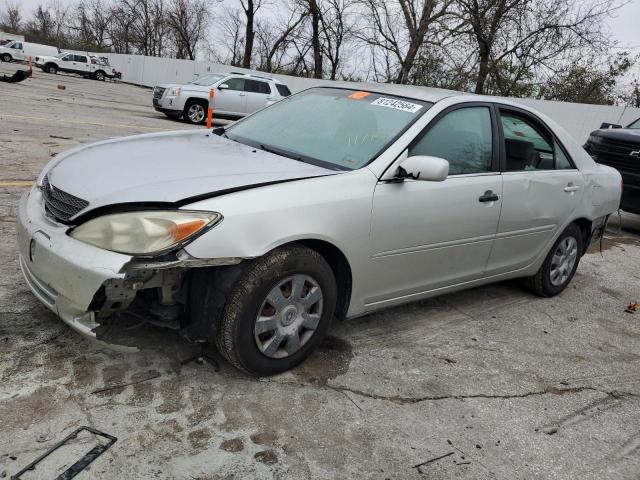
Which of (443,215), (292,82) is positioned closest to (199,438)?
(443,215)

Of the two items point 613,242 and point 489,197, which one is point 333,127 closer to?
point 489,197

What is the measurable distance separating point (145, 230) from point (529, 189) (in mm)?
2824

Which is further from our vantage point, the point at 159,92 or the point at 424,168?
the point at 159,92

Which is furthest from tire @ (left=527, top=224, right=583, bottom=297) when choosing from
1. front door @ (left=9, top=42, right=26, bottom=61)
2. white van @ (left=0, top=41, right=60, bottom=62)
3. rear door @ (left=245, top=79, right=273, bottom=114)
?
front door @ (left=9, top=42, right=26, bottom=61)

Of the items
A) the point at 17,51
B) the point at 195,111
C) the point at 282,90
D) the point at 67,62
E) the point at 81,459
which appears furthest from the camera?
the point at 17,51

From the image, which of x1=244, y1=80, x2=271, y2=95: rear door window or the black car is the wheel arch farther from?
x1=244, y1=80, x2=271, y2=95: rear door window

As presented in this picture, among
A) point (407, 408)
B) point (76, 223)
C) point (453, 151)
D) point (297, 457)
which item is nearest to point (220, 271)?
point (76, 223)

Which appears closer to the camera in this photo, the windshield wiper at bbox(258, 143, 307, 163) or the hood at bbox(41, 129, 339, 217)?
the hood at bbox(41, 129, 339, 217)

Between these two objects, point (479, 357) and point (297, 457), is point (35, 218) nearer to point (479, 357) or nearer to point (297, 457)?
point (297, 457)

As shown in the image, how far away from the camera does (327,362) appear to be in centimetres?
321

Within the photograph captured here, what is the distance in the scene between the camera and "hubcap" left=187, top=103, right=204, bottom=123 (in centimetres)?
1617

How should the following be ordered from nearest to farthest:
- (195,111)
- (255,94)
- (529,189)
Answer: (529,189), (195,111), (255,94)

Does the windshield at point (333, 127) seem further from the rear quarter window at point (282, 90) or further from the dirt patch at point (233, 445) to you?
the rear quarter window at point (282, 90)

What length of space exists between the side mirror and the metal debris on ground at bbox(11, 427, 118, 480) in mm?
1970
